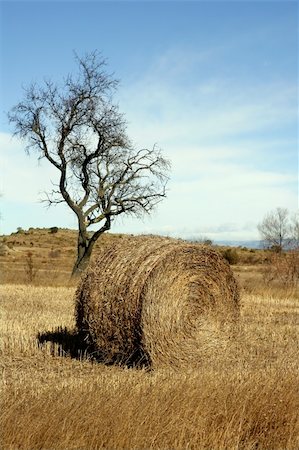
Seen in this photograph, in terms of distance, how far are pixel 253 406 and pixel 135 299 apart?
3428mm

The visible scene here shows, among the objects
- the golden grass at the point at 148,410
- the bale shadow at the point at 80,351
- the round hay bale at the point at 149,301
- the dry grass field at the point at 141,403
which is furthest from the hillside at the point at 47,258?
the golden grass at the point at 148,410

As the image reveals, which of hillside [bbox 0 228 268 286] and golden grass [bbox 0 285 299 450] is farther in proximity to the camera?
hillside [bbox 0 228 268 286]

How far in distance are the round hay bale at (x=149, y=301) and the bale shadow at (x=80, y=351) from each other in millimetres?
30

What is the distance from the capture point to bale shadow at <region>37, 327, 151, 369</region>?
339 inches

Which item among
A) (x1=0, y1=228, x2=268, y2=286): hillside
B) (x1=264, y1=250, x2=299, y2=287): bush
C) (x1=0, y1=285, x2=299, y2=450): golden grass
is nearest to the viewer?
(x1=0, y1=285, x2=299, y2=450): golden grass

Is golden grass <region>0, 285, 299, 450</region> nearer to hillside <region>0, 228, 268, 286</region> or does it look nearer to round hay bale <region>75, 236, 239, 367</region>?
round hay bale <region>75, 236, 239, 367</region>

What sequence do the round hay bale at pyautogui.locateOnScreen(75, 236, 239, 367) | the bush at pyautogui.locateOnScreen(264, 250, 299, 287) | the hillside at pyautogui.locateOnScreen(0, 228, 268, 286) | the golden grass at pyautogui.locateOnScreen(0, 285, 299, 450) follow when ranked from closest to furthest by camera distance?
1. the golden grass at pyautogui.locateOnScreen(0, 285, 299, 450)
2. the round hay bale at pyautogui.locateOnScreen(75, 236, 239, 367)
3. the bush at pyautogui.locateOnScreen(264, 250, 299, 287)
4. the hillside at pyautogui.locateOnScreen(0, 228, 268, 286)

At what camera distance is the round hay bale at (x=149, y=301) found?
8.71 m

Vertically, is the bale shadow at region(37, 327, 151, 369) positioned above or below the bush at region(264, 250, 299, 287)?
below

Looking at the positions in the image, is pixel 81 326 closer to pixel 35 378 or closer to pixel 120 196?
pixel 35 378

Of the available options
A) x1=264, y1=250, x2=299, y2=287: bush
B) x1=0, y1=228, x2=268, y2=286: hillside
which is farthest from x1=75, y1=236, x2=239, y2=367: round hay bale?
x1=264, y1=250, x2=299, y2=287: bush

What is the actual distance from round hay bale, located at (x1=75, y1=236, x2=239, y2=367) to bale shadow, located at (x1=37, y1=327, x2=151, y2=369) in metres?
0.03

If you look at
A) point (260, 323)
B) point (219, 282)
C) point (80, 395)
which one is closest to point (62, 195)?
point (260, 323)

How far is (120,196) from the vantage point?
2630 cm
